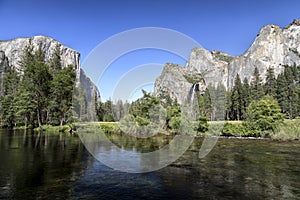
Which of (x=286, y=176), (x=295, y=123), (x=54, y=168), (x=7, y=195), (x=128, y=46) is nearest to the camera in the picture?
(x=7, y=195)

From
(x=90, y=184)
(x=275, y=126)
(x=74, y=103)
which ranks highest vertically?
(x=74, y=103)

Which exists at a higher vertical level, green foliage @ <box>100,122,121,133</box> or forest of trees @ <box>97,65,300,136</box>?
forest of trees @ <box>97,65,300,136</box>

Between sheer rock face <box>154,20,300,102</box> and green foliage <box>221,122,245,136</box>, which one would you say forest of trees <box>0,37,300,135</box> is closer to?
green foliage <box>221,122,245,136</box>

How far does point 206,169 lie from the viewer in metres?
17.2

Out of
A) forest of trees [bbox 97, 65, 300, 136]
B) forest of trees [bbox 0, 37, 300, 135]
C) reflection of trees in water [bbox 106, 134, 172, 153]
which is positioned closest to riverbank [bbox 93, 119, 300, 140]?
forest of trees [bbox 97, 65, 300, 136]

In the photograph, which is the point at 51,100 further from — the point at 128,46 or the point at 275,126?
the point at 275,126

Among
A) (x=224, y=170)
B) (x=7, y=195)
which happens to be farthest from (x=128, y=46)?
(x=7, y=195)

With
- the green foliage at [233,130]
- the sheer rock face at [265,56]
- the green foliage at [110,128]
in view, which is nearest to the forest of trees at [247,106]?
the green foliage at [233,130]

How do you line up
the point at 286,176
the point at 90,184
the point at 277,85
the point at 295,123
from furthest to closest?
the point at 277,85 → the point at 295,123 → the point at 286,176 → the point at 90,184

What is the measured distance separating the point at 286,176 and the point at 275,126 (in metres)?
29.2

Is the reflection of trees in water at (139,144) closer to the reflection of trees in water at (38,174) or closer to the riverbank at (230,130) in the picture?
the reflection of trees in water at (38,174)

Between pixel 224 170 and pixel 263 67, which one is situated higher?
pixel 263 67

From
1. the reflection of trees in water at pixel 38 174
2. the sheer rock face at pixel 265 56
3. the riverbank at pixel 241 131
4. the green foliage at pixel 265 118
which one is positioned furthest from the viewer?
the sheer rock face at pixel 265 56

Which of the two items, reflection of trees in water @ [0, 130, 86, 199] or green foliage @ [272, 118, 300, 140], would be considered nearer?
reflection of trees in water @ [0, 130, 86, 199]
